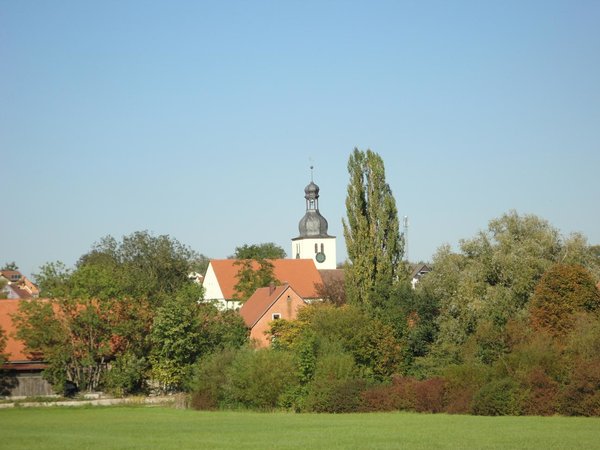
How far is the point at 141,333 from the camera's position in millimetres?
58906

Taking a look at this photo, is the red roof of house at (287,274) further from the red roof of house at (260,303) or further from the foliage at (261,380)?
the foliage at (261,380)

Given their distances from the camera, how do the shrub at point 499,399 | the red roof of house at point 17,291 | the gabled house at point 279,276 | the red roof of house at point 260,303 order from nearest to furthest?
the shrub at point 499,399, the red roof of house at point 260,303, the gabled house at point 279,276, the red roof of house at point 17,291

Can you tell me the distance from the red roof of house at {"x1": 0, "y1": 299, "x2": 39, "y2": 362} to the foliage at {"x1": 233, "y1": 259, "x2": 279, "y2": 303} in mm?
31891

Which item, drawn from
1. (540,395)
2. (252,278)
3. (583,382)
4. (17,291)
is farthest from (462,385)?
(17,291)

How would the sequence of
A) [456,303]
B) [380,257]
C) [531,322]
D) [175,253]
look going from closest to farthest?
[531,322] → [456,303] → [380,257] → [175,253]

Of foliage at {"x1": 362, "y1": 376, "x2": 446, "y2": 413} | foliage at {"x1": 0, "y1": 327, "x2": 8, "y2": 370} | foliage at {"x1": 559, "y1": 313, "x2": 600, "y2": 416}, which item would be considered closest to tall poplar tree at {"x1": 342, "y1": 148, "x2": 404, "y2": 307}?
foliage at {"x1": 362, "y1": 376, "x2": 446, "y2": 413}

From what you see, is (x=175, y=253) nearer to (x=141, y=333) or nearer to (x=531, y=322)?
(x=141, y=333)

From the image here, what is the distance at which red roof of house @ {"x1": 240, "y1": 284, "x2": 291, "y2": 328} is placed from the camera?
2805 inches

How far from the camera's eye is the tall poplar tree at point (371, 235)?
62625 millimetres

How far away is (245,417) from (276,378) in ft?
17.2

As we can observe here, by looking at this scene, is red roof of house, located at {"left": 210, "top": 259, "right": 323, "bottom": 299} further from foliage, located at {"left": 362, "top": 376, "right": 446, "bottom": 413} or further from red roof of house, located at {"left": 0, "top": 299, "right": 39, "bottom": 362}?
foliage, located at {"left": 362, "top": 376, "right": 446, "bottom": 413}

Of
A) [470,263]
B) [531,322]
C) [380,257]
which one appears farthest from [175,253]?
[531,322]

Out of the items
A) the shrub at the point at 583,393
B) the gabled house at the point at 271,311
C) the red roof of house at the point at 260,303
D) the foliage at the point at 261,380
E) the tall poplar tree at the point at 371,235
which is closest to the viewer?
the shrub at the point at 583,393

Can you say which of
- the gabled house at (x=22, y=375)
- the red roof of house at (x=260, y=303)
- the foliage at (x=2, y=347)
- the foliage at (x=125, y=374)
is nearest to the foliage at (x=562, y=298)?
the foliage at (x=125, y=374)
